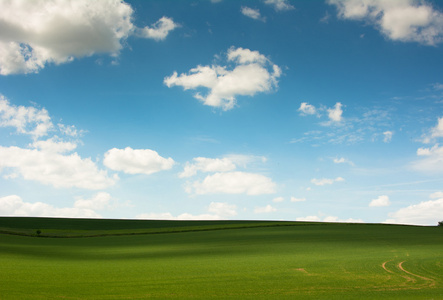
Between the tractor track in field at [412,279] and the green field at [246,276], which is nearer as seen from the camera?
the green field at [246,276]

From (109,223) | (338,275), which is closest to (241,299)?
(338,275)

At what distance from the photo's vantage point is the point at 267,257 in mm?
22266

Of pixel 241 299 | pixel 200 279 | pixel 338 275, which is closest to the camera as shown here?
pixel 241 299

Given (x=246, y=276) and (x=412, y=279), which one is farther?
(x=246, y=276)

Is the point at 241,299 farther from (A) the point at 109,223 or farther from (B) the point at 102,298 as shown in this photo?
(A) the point at 109,223

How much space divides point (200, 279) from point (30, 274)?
741 centimetres

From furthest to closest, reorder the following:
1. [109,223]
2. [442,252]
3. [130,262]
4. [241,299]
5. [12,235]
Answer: [109,223], [12,235], [442,252], [130,262], [241,299]

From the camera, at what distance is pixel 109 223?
61.5 m

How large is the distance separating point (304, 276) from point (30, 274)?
11.5 m

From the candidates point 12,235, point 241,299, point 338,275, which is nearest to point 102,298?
point 241,299

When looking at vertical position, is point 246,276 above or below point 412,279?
below

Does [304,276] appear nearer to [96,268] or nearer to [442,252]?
[96,268]

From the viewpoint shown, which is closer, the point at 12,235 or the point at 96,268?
the point at 96,268

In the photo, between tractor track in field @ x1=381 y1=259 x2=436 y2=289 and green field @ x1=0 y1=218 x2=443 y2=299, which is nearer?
green field @ x1=0 y1=218 x2=443 y2=299
